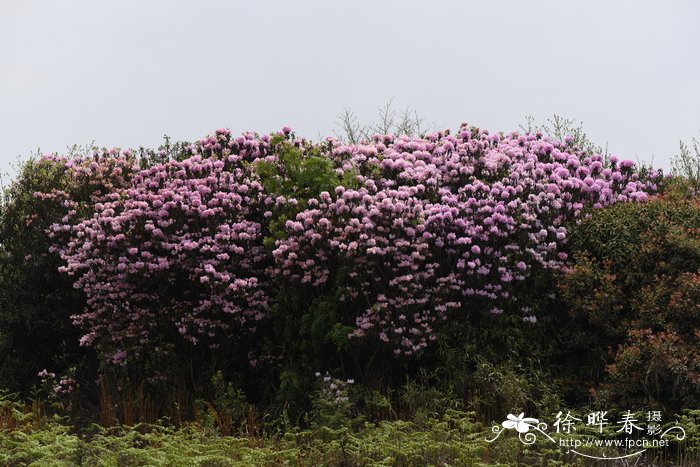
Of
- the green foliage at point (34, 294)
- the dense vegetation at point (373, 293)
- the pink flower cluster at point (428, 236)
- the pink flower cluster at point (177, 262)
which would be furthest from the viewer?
the green foliage at point (34, 294)

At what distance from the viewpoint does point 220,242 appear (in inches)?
441

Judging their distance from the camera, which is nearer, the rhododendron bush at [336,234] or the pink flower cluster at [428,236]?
the pink flower cluster at [428,236]

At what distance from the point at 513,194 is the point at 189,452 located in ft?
17.4

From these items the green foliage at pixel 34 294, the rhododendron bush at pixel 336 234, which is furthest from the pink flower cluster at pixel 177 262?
the green foliage at pixel 34 294

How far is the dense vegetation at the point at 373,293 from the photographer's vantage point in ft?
32.6

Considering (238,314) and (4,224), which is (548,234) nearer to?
(238,314)

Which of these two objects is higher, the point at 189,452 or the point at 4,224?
the point at 4,224

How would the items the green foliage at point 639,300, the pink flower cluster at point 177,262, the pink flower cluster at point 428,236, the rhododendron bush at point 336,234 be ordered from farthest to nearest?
1. the pink flower cluster at point 177,262
2. the rhododendron bush at point 336,234
3. the pink flower cluster at point 428,236
4. the green foliage at point 639,300

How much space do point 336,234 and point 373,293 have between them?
0.83 meters

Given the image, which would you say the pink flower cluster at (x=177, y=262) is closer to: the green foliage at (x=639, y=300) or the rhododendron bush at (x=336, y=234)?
the rhododendron bush at (x=336, y=234)

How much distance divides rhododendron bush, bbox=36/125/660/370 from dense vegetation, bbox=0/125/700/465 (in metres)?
0.03

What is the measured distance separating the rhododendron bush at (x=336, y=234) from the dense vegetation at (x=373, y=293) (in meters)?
0.03

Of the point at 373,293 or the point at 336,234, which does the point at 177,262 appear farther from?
the point at 373,293

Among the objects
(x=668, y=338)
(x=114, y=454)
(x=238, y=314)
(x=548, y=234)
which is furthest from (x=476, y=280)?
(x=114, y=454)
